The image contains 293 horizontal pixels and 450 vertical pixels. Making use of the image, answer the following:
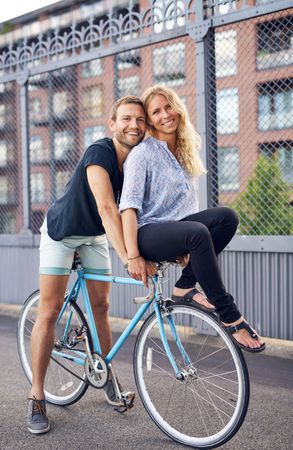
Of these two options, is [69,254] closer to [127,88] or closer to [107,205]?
[107,205]

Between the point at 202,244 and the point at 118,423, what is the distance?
4.57 feet

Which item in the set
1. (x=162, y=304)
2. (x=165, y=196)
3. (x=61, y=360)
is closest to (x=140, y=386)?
(x=162, y=304)

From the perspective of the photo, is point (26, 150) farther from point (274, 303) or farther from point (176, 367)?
Result: point (176, 367)

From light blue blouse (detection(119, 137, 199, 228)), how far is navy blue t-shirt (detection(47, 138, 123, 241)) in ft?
0.55

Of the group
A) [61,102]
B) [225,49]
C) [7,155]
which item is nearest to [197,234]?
[7,155]

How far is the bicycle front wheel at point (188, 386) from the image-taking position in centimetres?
304

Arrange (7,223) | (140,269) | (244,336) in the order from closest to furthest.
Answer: (244,336)
(140,269)
(7,223)

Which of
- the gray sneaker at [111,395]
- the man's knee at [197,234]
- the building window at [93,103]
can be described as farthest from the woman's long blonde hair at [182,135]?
the building window at [93,103]

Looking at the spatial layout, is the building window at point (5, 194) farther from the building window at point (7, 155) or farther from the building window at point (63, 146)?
the building window at point (63, 146)

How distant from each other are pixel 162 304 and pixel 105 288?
715mm

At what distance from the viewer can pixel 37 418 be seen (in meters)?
3.54

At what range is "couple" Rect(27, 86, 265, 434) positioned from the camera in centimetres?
296

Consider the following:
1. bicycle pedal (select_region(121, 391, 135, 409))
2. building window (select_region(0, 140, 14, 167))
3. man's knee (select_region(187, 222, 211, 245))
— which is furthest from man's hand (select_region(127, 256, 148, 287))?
building window (select_region(0, 140, 14, 167))

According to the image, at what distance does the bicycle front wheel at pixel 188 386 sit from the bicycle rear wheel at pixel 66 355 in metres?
0.48
